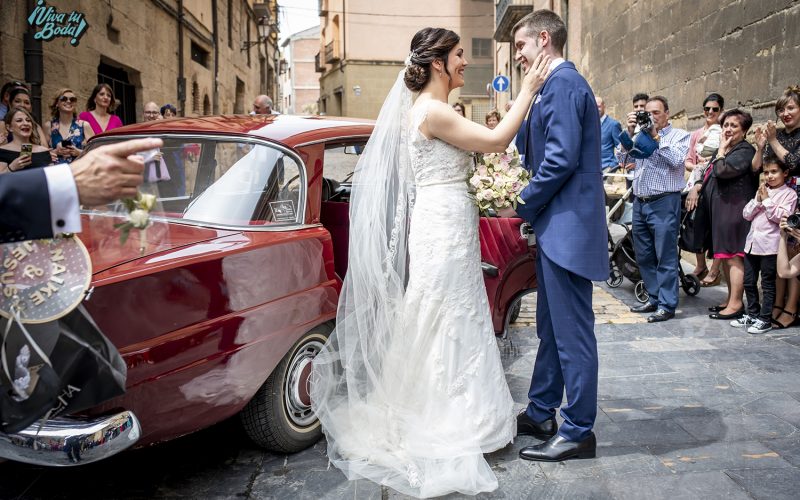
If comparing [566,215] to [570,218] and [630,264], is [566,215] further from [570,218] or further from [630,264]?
[630,264]

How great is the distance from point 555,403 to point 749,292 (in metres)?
3.33

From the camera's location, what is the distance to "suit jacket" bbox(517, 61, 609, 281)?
321 centimetres

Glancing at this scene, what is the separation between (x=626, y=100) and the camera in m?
12.0

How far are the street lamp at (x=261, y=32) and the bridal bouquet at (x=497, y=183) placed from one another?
2702cm

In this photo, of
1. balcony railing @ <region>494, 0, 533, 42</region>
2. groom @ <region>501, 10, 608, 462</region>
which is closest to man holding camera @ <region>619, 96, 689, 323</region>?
groom @ <region>501, 10, 608, 462</region>

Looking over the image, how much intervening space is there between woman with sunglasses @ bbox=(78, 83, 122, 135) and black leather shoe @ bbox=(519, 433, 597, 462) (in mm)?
5922

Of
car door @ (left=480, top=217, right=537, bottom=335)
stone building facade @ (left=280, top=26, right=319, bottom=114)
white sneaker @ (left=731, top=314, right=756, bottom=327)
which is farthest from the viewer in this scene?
stone building facade @ (left=280, top=26, right=319, bottom=114)

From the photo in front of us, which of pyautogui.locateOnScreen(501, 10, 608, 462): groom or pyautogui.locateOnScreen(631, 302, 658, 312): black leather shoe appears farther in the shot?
Result: pyautogui.locateOnScreen(631, 302, 658, 312): black leather shoe

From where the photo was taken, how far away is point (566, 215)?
3.30 m

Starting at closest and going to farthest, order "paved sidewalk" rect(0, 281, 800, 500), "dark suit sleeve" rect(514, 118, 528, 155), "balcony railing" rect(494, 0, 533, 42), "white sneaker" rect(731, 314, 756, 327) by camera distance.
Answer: "paved sidewalk" rect(0, 281, 800, 500)
"dark suit sleeve" rect(514, 118, 528, 155)
"white sneaker" rect(731, 314, 756, 327)
"balcony railing" rect(494, 0, 533, 42)

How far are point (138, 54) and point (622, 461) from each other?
12586 millimetres

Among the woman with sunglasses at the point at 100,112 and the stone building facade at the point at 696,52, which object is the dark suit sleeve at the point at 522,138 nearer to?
the stone building facade at the point at 696,52

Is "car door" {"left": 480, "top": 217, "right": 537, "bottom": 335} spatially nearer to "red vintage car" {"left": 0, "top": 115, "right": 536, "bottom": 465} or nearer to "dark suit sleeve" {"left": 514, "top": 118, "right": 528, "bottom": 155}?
"red vintage car" {"left": 0, "top": 115, "right": 536, "bottom": 465}

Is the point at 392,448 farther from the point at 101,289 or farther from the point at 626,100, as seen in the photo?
the point at 626,100
